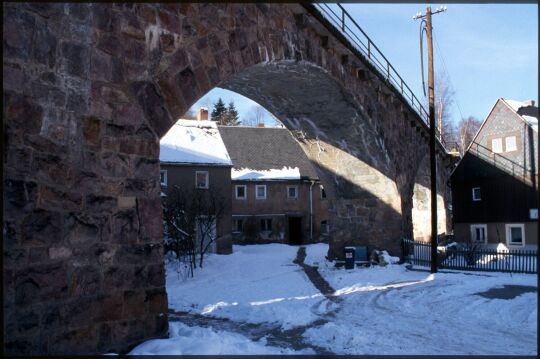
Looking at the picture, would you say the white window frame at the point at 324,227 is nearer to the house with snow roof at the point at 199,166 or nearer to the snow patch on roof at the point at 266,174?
the snow patch on roof at the point at 266,174

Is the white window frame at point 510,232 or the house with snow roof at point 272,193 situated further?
the house with snow roof at point 272,193

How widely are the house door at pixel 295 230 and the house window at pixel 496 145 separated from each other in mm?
13777

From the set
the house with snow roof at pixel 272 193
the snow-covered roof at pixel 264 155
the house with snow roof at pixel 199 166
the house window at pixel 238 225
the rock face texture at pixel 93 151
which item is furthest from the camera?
the snow-covered roof at pixel 264 155

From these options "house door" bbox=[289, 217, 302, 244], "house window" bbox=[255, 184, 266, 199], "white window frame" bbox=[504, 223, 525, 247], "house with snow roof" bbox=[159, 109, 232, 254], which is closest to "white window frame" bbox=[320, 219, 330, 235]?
"house door" bbox=[289, 217, 302, 244]

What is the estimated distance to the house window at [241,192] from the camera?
104 ft

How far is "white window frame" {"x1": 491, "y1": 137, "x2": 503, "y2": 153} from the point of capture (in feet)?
76.8

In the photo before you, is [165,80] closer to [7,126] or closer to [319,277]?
[7,126]

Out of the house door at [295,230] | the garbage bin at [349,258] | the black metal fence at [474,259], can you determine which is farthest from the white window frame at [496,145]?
the house door at [295,230]

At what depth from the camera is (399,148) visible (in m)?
18.0

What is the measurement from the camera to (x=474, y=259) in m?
15.9

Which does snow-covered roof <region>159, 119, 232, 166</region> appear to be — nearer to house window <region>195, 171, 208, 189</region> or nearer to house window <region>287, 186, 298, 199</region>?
house window <region>195, 171, 208, 189</region>

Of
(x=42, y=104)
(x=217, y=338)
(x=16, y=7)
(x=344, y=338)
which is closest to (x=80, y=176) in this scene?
(x=42, y=104)

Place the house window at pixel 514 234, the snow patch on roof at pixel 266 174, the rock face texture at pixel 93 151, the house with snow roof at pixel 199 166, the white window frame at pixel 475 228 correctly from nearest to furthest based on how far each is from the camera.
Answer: the rock face texture at pixel 93 151
the house window at pixel 514 234
the white window frame at pixel 475 228
the house with snow roof at pixel 199 166
the snow patch on roof at pixel 266 174

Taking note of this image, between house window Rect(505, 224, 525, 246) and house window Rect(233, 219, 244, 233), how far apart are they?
15.6 meters
